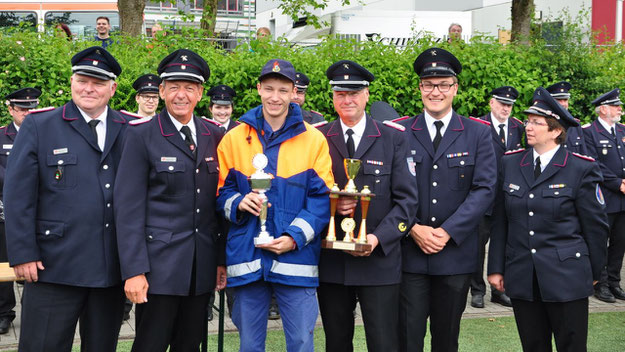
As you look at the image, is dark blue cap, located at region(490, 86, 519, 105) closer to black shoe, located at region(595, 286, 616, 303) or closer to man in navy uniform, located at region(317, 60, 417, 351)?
black shoe, located at region(595, 286, 616, 303)

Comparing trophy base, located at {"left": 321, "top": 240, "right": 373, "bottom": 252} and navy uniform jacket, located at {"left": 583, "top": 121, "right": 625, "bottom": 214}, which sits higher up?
navy uniform jacket, located at {"left": 583, "top": 121, "right": 625, "bottom": 214}

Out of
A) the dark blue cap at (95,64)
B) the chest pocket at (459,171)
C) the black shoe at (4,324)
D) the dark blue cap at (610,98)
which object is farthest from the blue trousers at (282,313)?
the dark blue cap at (610,98)

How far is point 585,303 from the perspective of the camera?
16.3ft

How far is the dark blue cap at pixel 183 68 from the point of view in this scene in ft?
14.8

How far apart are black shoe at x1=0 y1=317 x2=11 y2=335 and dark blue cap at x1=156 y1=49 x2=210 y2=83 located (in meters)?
3.64

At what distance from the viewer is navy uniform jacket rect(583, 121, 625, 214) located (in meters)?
8.83

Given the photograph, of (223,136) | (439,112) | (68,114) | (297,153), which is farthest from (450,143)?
(68,114)

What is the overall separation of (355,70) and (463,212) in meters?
1.19

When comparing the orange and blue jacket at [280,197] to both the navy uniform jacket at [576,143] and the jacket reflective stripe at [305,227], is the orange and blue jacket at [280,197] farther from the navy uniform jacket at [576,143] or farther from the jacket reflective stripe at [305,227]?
the navy uniform jacket at [576,143]

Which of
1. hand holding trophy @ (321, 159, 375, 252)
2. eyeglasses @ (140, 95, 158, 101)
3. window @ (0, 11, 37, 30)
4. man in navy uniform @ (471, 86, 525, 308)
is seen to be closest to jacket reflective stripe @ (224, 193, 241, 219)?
hand holding trophy @ (321, 159, 375, 252)

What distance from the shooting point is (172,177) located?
4402 millimetres

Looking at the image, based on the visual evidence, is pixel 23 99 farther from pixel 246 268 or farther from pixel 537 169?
pixel 537 169

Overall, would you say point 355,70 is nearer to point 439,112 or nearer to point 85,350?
point 439,112

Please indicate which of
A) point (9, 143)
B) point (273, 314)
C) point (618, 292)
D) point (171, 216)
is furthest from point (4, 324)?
point (618, 292)
